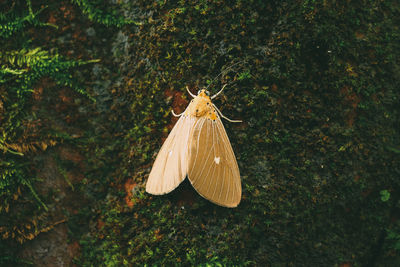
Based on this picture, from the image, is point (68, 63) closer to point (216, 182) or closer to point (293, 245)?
point (216, 182)

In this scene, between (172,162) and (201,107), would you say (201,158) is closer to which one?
(172,162)

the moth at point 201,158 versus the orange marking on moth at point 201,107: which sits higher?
the orange marking on moth at point 201,107

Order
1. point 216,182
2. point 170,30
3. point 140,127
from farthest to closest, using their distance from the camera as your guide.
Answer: point 140,127 → point 170,30 → point 216,182

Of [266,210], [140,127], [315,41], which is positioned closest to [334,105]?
[315,41]

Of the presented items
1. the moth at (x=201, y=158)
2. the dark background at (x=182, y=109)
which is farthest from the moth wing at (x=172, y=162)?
the dark background at (x=182, y=109)

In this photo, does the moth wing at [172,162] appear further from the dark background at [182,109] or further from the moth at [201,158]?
the dark background at [182,109]

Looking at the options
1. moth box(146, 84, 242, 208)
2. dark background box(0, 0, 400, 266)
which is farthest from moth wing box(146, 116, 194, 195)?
dark background box(0, 0, 400, 266)

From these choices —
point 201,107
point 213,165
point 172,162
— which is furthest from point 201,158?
point 201,107
